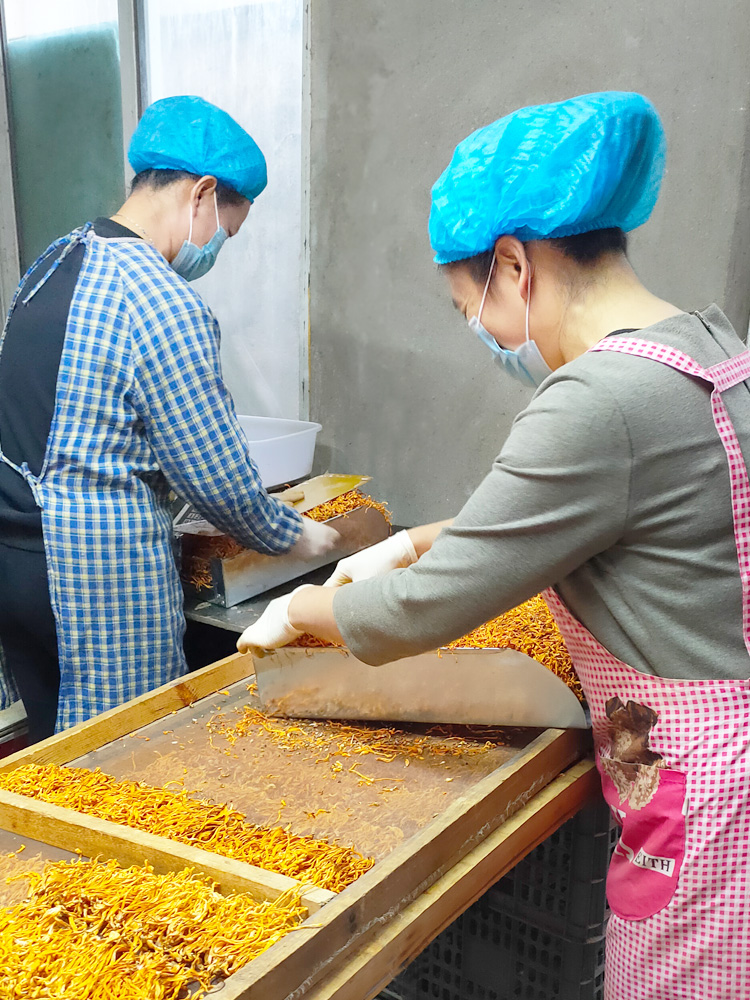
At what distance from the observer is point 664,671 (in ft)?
4.27

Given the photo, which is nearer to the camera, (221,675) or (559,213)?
(559,213)

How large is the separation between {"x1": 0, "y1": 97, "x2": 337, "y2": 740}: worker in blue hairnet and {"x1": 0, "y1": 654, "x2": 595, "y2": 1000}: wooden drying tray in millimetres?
493

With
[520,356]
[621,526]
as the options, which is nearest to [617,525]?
[621,526]

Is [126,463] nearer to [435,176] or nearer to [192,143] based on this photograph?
[192,143]

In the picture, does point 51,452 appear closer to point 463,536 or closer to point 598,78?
point 463,536

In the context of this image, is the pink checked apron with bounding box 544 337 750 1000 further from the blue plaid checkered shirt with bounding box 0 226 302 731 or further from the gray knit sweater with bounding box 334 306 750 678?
the blue plaid checkered shirt with bounding box 0 226 302 731

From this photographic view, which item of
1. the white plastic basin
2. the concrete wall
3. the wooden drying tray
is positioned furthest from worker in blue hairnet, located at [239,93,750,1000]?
the white plastic basin

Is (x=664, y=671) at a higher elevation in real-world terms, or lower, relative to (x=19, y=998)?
higher

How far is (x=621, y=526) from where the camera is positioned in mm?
1218

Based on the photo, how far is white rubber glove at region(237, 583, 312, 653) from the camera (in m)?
1.70

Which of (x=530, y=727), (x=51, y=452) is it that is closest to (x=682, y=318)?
(x=530, y=727)

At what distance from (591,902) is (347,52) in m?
3.04

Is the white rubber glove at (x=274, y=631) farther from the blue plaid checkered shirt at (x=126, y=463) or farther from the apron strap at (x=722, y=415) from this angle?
the apron strap at (x=722, y=415)

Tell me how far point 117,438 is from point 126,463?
70 mm
